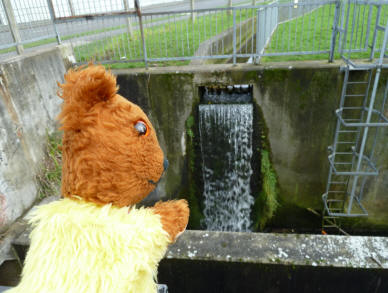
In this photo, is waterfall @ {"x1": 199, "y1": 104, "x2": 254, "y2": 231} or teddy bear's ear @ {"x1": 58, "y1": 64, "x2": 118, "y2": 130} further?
waterfall @ {"x1": 199, "y1": 104, "x2": 254, "y2": 231}

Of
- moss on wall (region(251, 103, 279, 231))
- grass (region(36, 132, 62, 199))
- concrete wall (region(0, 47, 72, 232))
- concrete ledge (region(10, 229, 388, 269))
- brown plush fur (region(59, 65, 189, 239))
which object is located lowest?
moss on wall (region(251, 103, 279, 231))

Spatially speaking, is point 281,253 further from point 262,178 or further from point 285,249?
point 262,178

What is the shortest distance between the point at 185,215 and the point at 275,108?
12.5 feet

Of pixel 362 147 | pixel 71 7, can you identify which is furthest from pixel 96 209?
pixel 71 7

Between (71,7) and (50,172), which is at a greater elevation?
(71,7)

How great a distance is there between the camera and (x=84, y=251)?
123 centimetres

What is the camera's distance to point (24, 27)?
190 inches

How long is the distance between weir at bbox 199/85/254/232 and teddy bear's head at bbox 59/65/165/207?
378 centimetres

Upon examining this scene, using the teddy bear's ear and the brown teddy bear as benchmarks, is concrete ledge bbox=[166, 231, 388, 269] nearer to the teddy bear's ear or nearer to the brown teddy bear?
the brown teddy bear

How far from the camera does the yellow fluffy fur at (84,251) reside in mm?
1217

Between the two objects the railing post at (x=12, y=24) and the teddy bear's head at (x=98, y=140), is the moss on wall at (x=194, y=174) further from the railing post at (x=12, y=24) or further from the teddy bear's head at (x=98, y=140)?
the teddy bear's head at (x=98, y=140)

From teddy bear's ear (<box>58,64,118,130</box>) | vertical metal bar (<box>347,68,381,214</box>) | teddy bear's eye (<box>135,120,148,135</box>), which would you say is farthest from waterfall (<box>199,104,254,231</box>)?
teddy bear's ear (<box>58,64,118,130</box>)

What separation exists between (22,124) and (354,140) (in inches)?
214

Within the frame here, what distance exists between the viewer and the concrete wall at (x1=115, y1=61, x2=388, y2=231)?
4.72 meters
